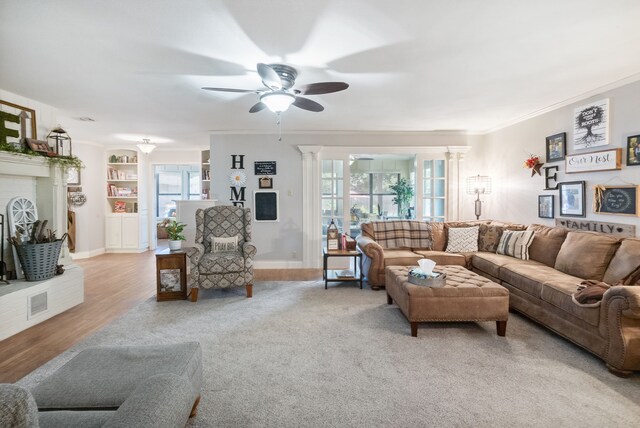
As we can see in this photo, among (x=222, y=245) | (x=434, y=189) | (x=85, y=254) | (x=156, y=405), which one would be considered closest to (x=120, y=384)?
(x=156, y=405)

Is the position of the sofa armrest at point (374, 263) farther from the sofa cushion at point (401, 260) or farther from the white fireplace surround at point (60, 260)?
the white fireplace surround at point (60, 260)

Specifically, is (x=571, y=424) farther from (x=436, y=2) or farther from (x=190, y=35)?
(x=190, y=35)

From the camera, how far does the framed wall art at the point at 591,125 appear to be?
3.38 m

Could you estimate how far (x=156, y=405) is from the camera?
103cm

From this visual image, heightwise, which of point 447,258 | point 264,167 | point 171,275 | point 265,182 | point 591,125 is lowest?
point 171,275

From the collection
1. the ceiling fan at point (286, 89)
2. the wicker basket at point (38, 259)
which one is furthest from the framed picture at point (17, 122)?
the ceiling fan at point (286, 89)

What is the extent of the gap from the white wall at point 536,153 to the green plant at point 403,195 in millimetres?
2882

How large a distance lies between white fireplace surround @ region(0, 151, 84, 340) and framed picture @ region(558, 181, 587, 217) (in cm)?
584

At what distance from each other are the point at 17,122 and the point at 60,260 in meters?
1.60

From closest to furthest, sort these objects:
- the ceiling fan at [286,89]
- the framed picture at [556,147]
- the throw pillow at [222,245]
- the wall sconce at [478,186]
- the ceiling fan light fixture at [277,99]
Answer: the ceiling fan at [286,89], the ceiling fan light fixture at [277,99], the framed picture at [556,147], the throw pillow at [222,245], the wall sconce at [478,186]

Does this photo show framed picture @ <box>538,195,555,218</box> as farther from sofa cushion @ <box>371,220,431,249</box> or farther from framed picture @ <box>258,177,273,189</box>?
framed picture @ <box>258,177,273,189</box>

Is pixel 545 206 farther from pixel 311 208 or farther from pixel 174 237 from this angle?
pixel 174 237

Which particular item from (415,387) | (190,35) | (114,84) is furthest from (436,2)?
(114,84)

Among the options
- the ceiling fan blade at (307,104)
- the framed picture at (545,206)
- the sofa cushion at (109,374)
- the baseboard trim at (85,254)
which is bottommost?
the baseboard trim at (85,254)
